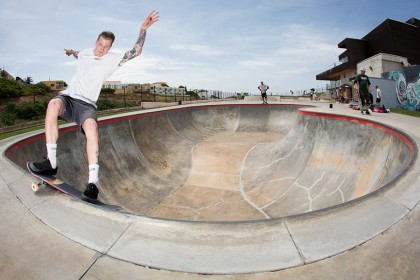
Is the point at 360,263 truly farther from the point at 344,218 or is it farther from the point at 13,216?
the point at 13,216

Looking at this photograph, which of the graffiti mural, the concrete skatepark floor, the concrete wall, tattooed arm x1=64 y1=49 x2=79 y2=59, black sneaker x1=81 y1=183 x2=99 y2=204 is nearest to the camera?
the concrete skatepark floor

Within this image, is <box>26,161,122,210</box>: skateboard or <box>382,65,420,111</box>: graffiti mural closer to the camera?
<box>26,161,122,210</box>: skateboard

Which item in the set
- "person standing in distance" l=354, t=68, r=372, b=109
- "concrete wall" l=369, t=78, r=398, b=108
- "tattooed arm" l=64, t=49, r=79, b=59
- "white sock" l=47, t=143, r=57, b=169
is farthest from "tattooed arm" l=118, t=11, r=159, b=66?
"concrete wall" l=369, t=78, r=398, b=108

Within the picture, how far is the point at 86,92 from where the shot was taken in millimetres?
3172

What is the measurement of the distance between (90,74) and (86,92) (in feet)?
0.79

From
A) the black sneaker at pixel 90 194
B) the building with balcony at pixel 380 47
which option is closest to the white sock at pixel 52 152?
the black sneaker at pixel 90 194

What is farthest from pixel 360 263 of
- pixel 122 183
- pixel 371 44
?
pixel 371 44

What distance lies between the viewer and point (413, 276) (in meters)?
1.51

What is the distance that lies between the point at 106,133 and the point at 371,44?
47.5 meters

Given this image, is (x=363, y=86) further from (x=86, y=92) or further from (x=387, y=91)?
(x=387, y=91)

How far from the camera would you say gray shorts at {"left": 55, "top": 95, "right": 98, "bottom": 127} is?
3127 mm

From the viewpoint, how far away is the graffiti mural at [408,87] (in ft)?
58.7

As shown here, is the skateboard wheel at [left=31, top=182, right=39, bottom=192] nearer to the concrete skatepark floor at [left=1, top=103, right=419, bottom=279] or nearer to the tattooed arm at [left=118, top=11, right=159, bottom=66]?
the concrete skatepark floor at [left=1, top=103, right=419, bottom=279]

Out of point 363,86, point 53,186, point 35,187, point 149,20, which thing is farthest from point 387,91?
point 35,187
